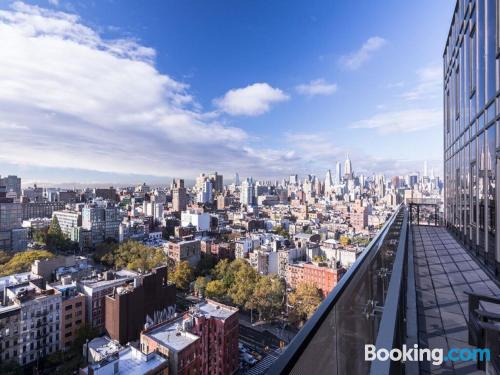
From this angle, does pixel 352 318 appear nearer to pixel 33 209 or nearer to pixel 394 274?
pixel 394 274

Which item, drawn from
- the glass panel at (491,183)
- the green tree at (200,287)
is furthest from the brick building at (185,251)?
the glass panel at (491,183)

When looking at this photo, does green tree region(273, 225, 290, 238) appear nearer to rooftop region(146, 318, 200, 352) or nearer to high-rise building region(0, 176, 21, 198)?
rooftop region(146, 318, 200, 352)

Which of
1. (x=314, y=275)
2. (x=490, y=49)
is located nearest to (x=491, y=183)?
(x=490, y=49)

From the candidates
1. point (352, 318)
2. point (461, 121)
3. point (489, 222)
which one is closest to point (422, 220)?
point (461, 121)

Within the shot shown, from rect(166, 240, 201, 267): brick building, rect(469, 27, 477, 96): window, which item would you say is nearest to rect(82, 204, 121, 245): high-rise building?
rect(166, 240, 201, 267): brick building

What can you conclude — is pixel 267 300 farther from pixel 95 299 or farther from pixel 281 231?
pixel 281 231

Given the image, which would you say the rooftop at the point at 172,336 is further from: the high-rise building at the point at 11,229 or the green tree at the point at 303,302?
the high-rise building at the point at 11,229
